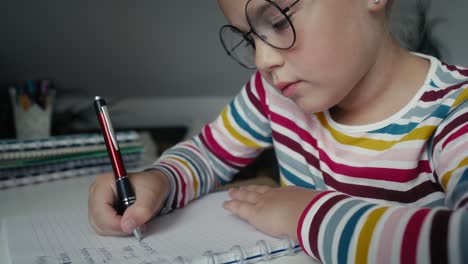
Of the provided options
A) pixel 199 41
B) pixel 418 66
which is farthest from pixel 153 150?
pixel 418 66

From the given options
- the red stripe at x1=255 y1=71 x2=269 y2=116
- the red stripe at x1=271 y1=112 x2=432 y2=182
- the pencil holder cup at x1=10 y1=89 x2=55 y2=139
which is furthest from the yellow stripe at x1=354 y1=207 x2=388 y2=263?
the pencil holder cup at x1=10 y1=89 x2=55 y2=139

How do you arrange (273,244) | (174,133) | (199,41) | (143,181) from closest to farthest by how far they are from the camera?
(273,244) → (143,181) → (199,41) → (174,133)

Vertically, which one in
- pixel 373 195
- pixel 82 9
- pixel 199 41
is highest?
pixel 82 9

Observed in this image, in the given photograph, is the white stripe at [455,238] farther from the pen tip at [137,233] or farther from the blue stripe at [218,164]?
the blue stripe at [218,164]

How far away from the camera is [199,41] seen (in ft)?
3.90

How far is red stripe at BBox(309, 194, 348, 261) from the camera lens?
46 cm

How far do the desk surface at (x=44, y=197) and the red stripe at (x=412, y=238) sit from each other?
51cm

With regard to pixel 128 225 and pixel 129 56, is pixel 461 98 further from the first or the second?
pixel 129 56

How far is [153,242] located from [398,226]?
0.91 feet

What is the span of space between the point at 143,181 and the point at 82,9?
24.8 inches

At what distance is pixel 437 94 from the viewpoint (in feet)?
1.95

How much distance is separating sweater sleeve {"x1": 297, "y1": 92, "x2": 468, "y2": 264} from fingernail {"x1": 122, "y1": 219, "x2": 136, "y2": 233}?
0.20m

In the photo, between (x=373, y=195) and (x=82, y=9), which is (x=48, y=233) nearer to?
(x=373, y=195)

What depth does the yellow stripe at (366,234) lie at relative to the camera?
1.33 feet
